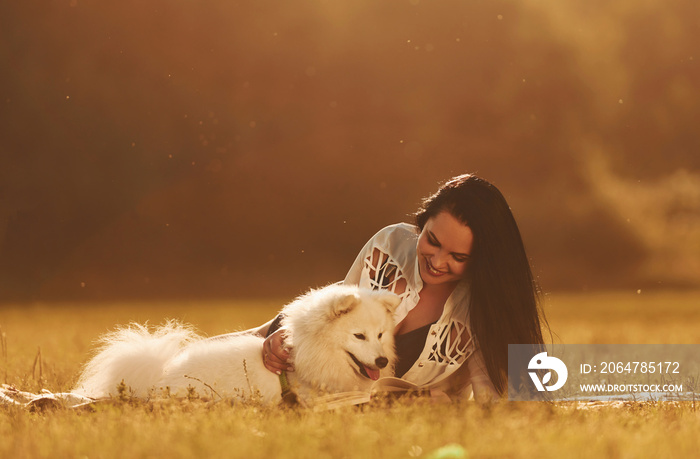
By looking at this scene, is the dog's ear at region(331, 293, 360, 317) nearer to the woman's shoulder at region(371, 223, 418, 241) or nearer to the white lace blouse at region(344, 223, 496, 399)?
the white lace blouse at region(344, 223, 496, 399)

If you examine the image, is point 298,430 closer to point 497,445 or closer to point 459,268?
point 497,445

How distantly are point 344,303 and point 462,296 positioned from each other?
1.15m

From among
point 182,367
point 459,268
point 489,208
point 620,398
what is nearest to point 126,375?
point 182,367

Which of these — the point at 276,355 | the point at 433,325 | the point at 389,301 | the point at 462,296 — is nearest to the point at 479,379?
the point at 433,325

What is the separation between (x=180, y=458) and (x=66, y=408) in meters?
1.62

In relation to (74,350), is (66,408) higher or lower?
lower

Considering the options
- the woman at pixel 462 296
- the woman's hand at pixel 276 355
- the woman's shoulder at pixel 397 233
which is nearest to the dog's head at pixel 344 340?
the woman's hand at pixel 276 355

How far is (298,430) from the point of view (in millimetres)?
2938

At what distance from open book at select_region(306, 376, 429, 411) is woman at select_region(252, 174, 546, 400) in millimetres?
301

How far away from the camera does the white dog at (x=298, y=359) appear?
13.3 feet

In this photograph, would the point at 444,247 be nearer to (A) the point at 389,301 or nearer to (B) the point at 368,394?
(A) the point at 389,301

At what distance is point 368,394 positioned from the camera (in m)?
3.79

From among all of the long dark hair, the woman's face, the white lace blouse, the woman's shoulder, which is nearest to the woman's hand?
the white lace blouse

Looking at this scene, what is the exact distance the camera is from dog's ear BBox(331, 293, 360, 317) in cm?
398
